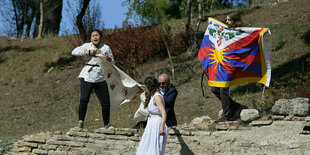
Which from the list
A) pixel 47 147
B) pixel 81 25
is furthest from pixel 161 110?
pixel 81 25

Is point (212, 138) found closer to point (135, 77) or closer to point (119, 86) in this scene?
point (119, 86)

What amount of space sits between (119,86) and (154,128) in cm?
265

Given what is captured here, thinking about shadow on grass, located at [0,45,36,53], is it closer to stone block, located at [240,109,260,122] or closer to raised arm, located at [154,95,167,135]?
stone block, located at [240,109,260,122]

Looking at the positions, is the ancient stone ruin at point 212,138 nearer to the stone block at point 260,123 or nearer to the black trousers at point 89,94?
the stone block at point 260,123

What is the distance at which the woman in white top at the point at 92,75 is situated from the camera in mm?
7602

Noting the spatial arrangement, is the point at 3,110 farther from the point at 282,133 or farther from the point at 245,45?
the point at 282,133

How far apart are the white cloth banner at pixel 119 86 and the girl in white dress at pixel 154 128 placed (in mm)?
2258

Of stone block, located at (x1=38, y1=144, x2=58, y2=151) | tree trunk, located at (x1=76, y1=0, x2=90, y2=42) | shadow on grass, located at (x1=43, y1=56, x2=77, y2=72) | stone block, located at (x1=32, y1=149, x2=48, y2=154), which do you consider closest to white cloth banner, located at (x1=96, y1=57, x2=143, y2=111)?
stone block, located at (x1=38, y1=144, x2=58, y2=151)

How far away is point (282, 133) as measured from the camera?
22.0 feet

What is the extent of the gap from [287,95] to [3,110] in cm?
920

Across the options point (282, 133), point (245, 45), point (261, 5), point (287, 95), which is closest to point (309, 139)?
point (282, 133)

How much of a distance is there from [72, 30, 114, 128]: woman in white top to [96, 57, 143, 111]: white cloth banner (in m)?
0.49

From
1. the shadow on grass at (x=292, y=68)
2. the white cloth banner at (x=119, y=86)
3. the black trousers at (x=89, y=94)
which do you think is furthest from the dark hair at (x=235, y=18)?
the shadow on grass at (x=292, y=68)

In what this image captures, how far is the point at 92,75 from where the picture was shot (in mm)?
7609
